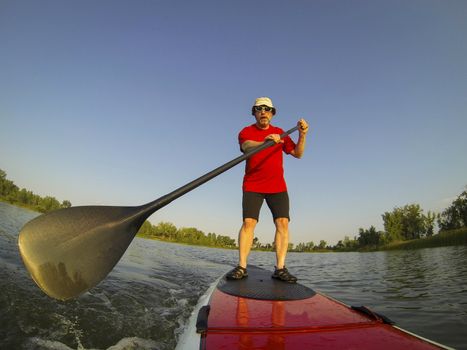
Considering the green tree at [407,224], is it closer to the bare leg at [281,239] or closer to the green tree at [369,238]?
the green tree at [369,238]

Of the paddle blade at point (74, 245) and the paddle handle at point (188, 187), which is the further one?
the paddle handle at point (188, 187)

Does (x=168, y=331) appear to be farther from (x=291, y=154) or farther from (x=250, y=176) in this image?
(x=291, y=154)

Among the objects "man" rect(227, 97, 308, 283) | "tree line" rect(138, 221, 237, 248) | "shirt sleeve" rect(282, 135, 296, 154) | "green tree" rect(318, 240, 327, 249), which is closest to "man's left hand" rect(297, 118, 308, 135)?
"man" rect(227, 97, 308, 283)

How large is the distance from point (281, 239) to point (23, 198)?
9050cm

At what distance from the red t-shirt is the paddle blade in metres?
1.99

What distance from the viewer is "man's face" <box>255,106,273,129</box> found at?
15.0 feet

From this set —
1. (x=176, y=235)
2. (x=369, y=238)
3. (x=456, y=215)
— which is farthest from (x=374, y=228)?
(x=176, y=235)

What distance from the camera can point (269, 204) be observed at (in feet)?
15.0

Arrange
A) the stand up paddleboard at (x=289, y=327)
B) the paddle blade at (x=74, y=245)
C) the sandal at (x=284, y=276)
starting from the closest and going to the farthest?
1. the stand up paddleboard at (x=289, y=327)
2. the paddle blade at (x=74, y=245)
3. the sandal at (x=284, y=276)

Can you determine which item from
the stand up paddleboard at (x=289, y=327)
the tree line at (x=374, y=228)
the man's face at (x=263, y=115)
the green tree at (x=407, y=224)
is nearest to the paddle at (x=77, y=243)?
the stand up paddleboard at (x=289, y=327)

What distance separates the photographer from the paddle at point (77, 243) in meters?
2.34

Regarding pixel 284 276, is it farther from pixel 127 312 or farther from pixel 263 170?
pixel 127 312

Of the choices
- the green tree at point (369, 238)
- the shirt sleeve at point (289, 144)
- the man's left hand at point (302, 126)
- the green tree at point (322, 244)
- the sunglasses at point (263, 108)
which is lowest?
the green tree at point (322, 244)

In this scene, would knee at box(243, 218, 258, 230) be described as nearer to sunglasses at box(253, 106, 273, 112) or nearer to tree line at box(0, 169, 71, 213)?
sunglasses at box(253, 106, 273, 112)
